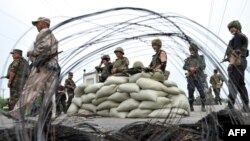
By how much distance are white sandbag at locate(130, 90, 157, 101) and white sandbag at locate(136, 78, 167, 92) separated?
0.48 feet

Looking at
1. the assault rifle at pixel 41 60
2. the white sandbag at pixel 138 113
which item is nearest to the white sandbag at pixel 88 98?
the white sandbag at pixel 138 113

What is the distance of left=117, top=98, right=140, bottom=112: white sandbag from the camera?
7.35m

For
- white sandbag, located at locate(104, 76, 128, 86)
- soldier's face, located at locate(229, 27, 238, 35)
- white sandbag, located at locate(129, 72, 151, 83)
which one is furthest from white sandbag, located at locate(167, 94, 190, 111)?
soldier's face, located at locate(229, 27, 238, 35)

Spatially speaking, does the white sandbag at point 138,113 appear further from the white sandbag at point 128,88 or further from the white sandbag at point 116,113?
the white sandbag at point 128,88

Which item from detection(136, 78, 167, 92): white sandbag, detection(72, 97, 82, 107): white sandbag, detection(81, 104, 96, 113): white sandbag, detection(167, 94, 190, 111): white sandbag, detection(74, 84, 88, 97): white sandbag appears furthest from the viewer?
detection(74, 84, 88, 97): white sandbag

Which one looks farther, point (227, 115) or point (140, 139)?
point (227, 115)

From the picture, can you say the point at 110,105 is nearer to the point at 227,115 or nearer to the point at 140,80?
the point at 140,80

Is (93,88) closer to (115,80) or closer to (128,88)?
(115,80)

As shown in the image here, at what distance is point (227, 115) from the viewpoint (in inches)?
177

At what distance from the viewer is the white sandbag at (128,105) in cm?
735

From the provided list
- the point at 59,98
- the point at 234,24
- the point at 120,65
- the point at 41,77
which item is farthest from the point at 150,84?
the point at 41,77

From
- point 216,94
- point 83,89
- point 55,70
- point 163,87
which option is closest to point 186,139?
point 216,94

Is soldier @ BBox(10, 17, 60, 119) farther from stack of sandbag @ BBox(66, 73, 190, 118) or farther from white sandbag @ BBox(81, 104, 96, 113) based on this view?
white sandbag @ BBox(81, 104, 96, 113)

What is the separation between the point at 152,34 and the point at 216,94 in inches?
43.5
